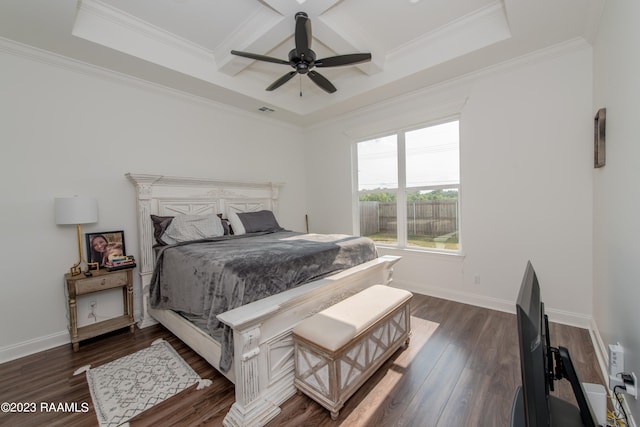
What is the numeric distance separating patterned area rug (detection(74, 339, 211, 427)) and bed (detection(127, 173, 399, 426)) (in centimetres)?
17

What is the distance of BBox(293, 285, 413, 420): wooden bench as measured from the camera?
5.09 feet

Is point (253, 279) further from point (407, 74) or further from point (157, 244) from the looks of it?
point (407, 74)

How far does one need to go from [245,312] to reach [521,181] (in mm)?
3035

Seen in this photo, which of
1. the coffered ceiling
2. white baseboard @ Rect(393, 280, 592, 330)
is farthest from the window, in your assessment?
the coffered ceiling

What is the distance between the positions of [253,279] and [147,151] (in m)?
2.42

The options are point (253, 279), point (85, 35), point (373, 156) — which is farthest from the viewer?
point (373, 156)

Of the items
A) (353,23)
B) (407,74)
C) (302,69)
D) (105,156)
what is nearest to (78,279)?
(105,156)

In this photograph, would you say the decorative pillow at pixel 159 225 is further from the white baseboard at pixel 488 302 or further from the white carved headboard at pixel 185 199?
the white baseboard at pixel 488 302

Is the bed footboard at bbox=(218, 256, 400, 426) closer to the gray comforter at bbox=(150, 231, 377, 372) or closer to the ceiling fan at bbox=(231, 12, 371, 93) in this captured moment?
the gray comforter at bbox=(150, 231, 377, 372)

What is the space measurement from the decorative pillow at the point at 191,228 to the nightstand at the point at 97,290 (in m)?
0.51

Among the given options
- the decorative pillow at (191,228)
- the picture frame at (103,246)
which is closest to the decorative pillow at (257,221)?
the decorative pillow at (191,228)

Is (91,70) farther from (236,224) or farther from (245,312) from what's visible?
(245,312)

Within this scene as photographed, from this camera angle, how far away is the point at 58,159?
2572 millimetres

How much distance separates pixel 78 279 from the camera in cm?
237
